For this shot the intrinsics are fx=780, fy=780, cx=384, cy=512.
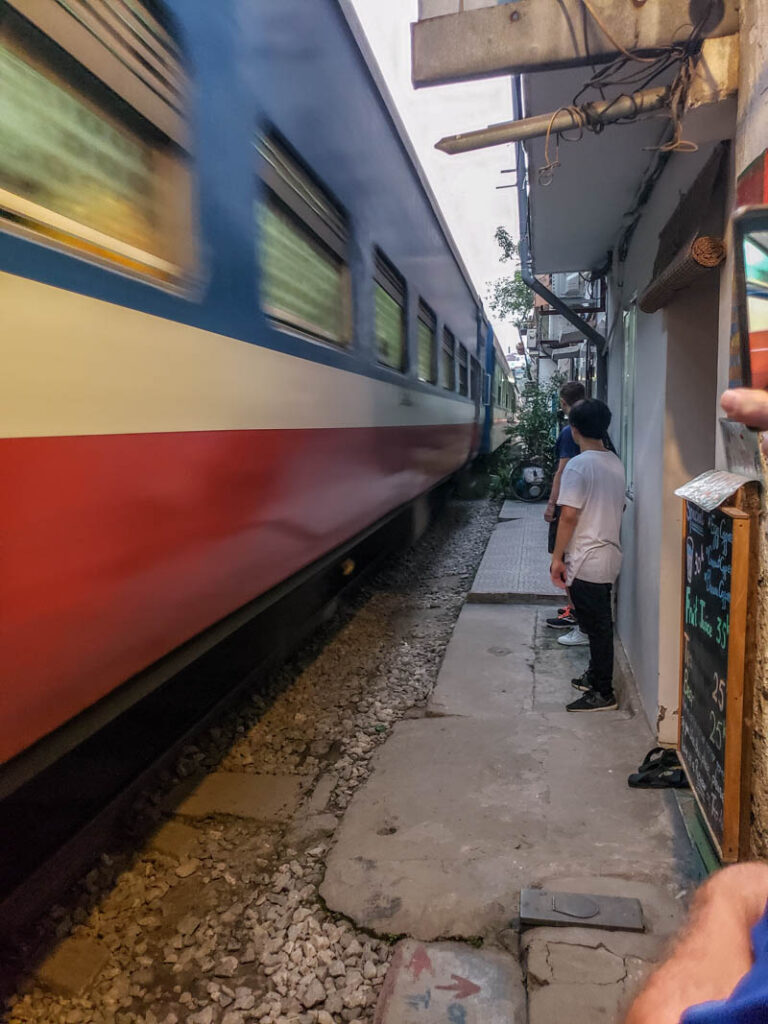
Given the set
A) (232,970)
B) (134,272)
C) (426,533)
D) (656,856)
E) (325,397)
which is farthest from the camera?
(426,533)

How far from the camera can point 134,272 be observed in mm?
1999

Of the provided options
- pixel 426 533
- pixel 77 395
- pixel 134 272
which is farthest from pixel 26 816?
pixel 426 533

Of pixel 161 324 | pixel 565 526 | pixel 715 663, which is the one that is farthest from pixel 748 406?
pixel 565 526

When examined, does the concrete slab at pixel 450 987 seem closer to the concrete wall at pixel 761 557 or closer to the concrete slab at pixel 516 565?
the concrete wall at pixel 761 557

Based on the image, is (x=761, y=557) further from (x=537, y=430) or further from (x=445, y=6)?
(x=537, y=430)

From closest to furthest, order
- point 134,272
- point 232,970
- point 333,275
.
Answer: point 134,272 → point 232,970 → point 333,275

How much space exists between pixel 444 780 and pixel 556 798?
0.46m

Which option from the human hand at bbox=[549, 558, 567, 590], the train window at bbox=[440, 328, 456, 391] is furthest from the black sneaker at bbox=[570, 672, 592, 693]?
the train window at bbox=[440, 328, 456, 391]

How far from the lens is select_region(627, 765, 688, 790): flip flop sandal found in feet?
9.98

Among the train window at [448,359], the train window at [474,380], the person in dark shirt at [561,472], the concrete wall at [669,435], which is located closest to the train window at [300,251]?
the concrete wall at [669,435]

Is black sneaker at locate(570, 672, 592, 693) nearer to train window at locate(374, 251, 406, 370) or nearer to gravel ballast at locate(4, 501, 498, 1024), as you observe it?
gravel ballast at locate(4, 501, 498, 1024)

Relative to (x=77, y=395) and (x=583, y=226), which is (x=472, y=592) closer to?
(x=583, y=226)

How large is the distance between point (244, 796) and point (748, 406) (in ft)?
9.28

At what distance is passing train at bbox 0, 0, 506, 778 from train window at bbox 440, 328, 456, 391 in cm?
392
